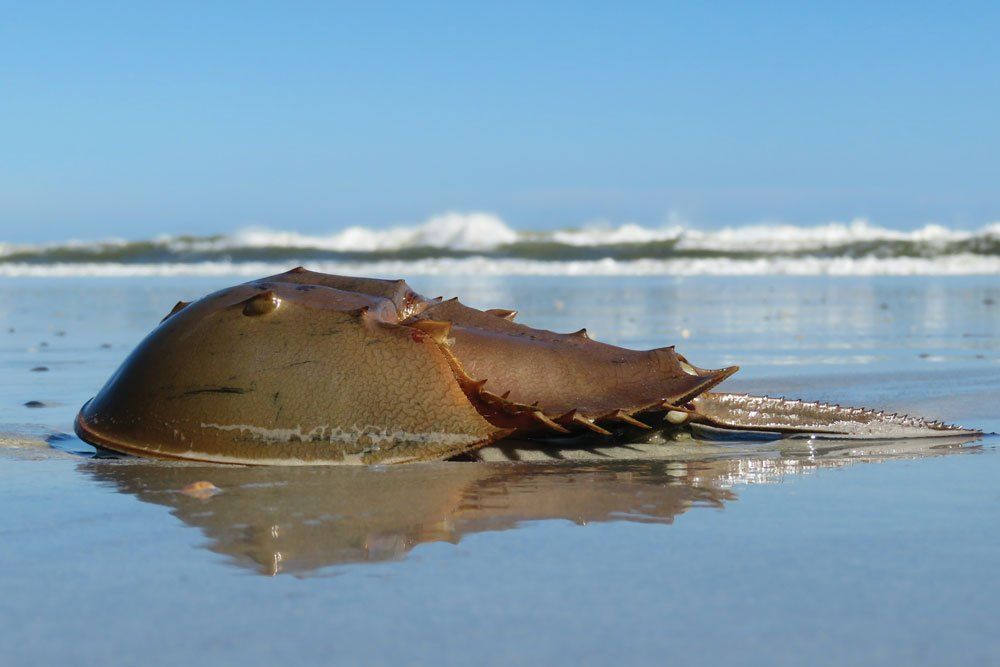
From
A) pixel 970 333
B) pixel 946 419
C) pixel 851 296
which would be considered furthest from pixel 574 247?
pixel 946 419

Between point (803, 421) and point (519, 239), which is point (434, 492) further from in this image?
point (519, 239)

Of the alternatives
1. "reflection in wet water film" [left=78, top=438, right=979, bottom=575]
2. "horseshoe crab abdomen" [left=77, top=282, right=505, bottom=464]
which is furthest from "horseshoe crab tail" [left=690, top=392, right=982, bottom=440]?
"horseshoe crab abdomen" [left=77, top=282, right=505, bottom=464]

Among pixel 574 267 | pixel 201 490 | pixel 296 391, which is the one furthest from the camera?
pixel 574 267

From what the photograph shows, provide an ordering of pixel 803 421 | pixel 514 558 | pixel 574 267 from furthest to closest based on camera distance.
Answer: pixel 574 267 < pixel 803 421 < pixel 514 558

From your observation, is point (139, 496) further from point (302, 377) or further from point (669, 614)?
point (669, 614)

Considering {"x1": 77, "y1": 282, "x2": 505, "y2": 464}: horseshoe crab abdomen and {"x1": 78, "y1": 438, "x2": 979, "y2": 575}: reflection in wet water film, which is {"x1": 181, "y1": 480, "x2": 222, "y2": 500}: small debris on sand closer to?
{"x1": 78, "y1": 438, "x2": 979, "y2": 575}: reflection in wet water film

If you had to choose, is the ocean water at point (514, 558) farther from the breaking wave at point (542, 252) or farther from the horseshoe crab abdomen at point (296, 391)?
the breaking wave at point (542, 252)

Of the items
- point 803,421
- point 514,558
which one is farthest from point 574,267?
point 514,558

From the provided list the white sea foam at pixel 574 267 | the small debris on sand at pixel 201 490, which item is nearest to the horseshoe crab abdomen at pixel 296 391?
the small debris on sand at pixel 201 490
